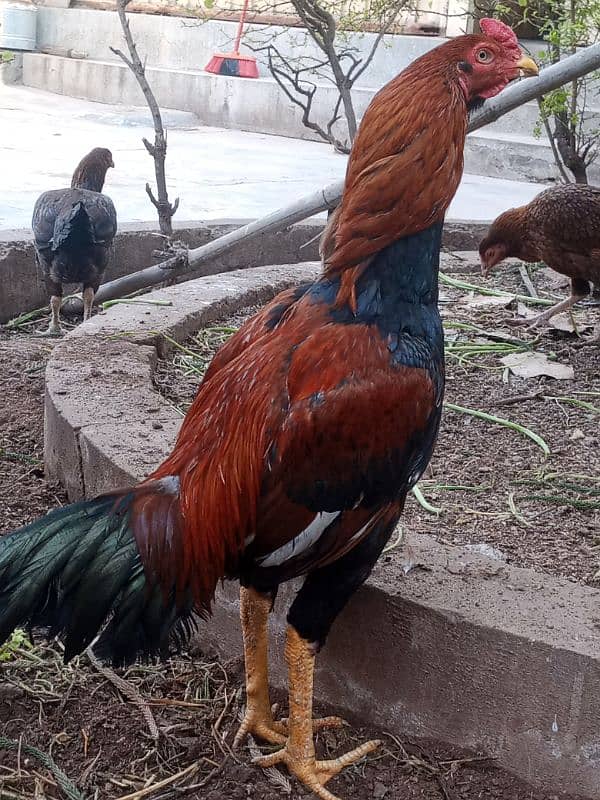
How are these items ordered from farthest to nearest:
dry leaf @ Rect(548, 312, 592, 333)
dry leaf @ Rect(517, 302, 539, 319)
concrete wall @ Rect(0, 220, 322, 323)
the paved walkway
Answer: the paved walkway < concrete wall @ Rect(0, 220, 322, 323) < dry leaf @ Rect(517, 302, 539, 319) < dry leaf @ Rect(548, 312, 592, 333)

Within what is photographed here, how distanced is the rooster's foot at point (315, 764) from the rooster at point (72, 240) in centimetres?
387

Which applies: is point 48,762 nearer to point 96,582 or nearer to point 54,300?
point 96,582

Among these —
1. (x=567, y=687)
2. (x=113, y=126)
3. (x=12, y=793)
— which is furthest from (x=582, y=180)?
(x=113, y=126)

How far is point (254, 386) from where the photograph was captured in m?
2.47

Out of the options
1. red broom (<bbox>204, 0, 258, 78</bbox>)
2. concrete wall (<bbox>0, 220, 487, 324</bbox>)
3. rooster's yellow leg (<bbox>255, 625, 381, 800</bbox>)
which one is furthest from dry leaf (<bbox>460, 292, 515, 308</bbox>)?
red broom (<bbox>204, 0, 258, 78</bbox>)

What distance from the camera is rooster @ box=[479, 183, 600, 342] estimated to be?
208 inches

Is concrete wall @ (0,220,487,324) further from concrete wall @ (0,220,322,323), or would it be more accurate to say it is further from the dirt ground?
the dirt ground

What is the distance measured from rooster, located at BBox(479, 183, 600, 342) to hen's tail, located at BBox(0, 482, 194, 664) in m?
3.48

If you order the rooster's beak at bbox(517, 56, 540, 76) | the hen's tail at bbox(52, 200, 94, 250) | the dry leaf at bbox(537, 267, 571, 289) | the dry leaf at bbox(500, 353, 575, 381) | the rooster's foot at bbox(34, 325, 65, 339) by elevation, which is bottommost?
the rooster's foot at bbox(34, 325, 65, 339)

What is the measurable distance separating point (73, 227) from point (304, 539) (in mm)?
4032

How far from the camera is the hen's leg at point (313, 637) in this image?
253cm

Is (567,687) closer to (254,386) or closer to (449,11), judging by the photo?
(254,386)

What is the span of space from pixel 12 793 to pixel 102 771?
245 millimetres

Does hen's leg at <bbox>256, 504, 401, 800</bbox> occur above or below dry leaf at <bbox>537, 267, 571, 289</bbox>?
below
